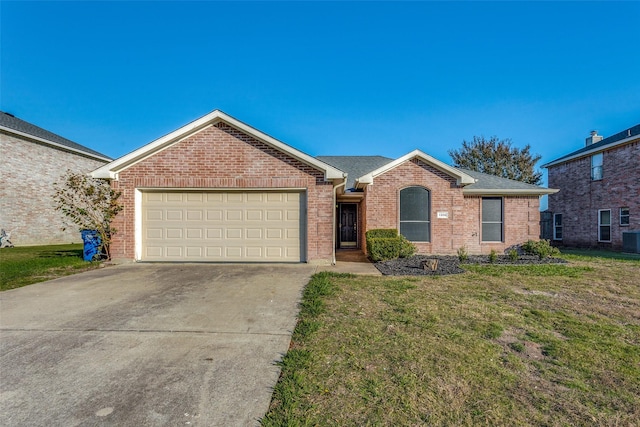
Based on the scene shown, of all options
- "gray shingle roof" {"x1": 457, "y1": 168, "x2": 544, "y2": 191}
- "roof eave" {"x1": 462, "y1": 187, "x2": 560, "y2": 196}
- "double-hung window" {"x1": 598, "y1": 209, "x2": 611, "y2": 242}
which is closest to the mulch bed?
"roof eave" {"x1": 462, "y1": 187, "x2": 560, "y2": 196}

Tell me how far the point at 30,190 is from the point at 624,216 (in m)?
29.5

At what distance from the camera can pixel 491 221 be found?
41.3ft

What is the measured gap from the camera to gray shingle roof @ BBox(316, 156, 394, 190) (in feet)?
50.2

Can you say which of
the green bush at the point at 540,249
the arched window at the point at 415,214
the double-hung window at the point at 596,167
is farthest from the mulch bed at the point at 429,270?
the double-hung window at the point at 596,167

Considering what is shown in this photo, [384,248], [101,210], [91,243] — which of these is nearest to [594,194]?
[384,248]

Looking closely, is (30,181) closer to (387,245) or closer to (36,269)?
(36,269)

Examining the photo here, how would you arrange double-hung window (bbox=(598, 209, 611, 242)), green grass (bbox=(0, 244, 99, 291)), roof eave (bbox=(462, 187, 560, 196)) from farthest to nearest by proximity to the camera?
double-hung window (bbox=(598, 209, 611, 242)), roof eave (bbox=(462, 187, 560, 196)), green grass (bbox=(0, 244, 99, 291))

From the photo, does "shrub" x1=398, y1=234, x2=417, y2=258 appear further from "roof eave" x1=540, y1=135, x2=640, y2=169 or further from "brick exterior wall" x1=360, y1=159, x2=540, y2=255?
"roof eave" x1=540, y1=135, x2=640, y2=169

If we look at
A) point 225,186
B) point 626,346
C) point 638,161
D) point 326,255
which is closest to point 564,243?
point 638,161

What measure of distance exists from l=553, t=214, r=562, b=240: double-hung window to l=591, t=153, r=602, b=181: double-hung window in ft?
10.3

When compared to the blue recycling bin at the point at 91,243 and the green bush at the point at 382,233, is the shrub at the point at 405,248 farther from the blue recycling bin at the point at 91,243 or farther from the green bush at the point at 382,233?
the blue recycling bin at the point at 91,243

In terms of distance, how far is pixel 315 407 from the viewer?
2.35 metres

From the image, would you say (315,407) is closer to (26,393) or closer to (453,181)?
(26,393)

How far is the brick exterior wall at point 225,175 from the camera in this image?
923 centimetres
